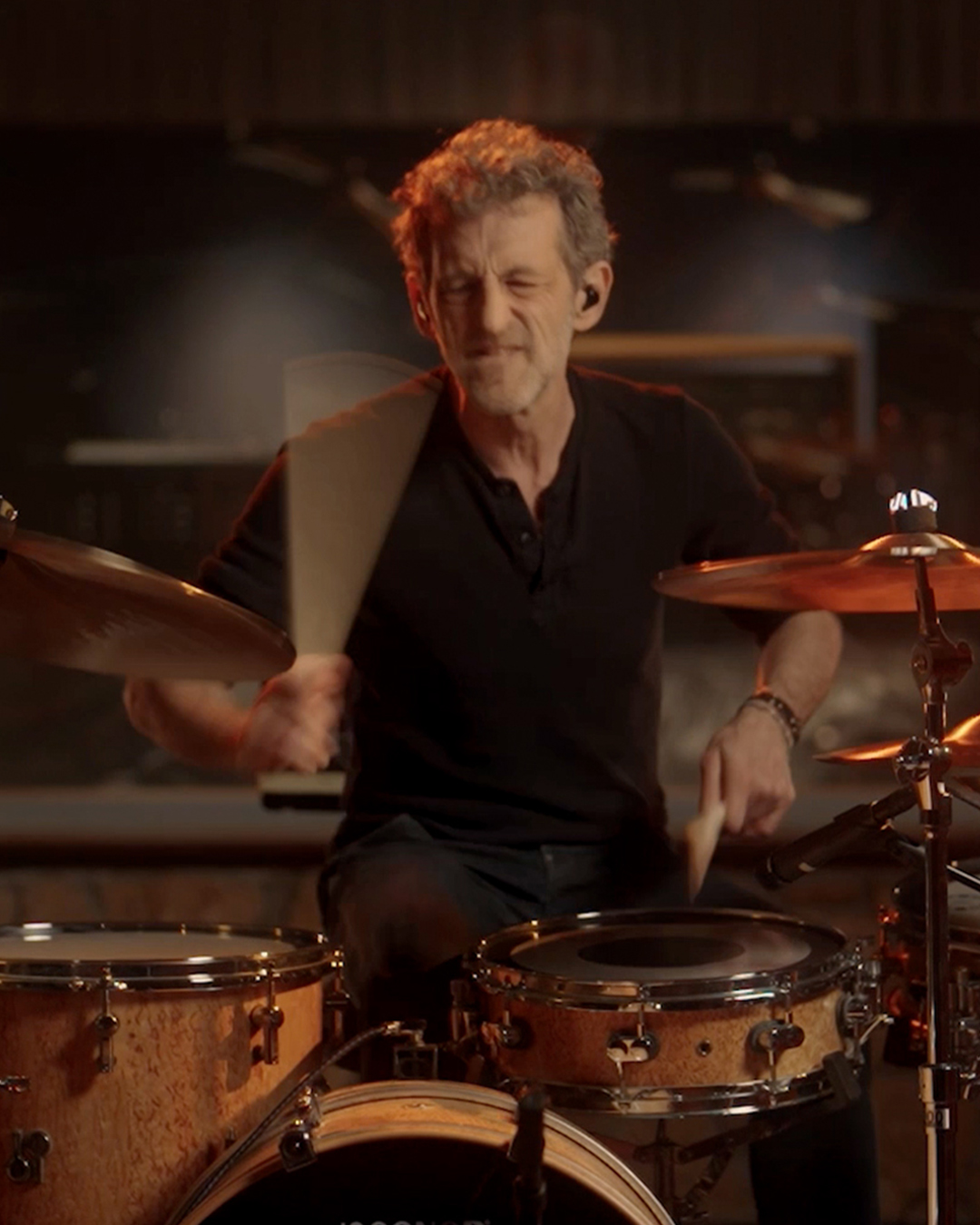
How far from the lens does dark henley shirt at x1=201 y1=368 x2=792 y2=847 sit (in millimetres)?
2062

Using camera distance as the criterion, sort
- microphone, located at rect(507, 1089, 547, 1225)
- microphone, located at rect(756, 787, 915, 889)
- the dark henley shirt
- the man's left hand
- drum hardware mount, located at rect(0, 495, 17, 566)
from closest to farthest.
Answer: microphone, located at rect(507, 1089, 547, 1225), drum hardware mount, located at rect(0, 495, 17, 566), microphone, located at rect(756, 787, 915, 889), the man's left hand, the dark henley shirt

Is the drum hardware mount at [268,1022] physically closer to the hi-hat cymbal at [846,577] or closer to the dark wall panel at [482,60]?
the hi-hat cymbal at [846,577]

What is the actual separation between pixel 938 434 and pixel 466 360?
56.4 inches

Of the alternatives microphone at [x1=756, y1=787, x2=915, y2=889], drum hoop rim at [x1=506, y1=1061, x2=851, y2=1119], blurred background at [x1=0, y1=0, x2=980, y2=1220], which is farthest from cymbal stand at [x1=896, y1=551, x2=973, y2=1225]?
blurred background at [x1=0, y1=0, x2=980, y2=1220]

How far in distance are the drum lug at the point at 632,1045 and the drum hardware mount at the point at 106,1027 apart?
1.55 ft

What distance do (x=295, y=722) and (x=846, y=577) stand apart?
616 mm

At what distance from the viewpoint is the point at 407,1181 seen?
138 centimetres

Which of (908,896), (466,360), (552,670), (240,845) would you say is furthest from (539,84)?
(908,896)

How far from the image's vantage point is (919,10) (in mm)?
2770

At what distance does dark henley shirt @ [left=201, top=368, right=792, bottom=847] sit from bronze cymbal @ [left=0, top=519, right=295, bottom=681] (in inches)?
13.1

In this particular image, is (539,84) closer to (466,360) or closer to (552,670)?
(466,360)

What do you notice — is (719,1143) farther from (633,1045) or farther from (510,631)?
(510,631)

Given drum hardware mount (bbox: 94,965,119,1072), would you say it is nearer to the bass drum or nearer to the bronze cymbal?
the bass drum

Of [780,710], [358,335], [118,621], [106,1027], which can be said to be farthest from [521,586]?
[358,335]
